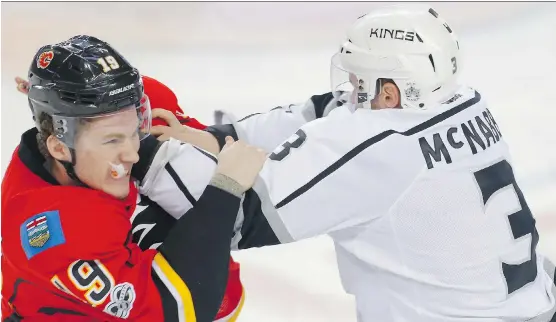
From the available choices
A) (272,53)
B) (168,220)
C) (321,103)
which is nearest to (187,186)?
(168,220)

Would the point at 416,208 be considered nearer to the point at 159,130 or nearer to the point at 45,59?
the point at 159,130

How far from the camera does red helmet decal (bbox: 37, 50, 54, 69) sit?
1.74 meters

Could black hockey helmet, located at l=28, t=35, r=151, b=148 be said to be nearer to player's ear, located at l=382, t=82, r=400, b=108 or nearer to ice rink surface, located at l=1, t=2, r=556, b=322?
player's ear, located at l=382, t=82, r=400, b=108

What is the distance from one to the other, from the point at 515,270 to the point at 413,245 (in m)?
0.25

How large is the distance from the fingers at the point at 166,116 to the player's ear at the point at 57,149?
0.34 meters

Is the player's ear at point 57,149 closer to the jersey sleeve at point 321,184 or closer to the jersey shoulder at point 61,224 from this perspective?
the jersey shoulder at point 61,224

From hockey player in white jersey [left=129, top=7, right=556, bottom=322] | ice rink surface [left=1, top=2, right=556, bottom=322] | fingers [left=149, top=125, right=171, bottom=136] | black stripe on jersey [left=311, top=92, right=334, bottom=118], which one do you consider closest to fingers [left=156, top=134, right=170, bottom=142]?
fingers [left=149, top=125, right=171, bottom=136]

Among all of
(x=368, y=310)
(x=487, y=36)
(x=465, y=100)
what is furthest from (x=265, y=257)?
(x=487, y=36)

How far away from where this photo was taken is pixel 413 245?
6.24ft

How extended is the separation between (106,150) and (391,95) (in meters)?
0.62

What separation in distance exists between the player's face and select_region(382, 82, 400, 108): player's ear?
21.5 inches

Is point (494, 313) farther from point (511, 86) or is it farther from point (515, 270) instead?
point (511, 86)

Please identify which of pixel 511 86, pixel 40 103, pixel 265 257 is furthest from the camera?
pixel 511 86

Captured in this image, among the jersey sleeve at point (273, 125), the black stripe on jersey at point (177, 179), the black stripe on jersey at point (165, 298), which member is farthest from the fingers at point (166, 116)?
the black stripe on jersey at point (165, 298)
